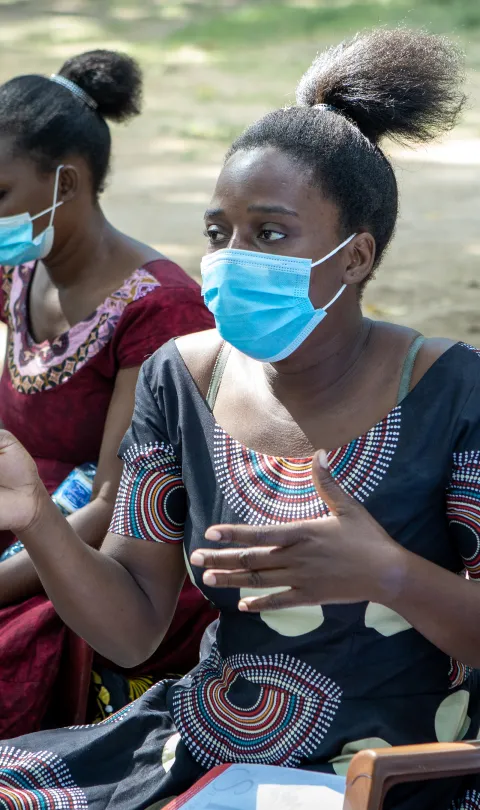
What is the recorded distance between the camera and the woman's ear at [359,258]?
7.41 feet

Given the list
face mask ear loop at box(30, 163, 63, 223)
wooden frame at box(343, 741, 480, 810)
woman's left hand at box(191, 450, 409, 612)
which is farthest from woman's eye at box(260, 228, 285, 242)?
face mask ear loop at box(30, 163, 63, 223)

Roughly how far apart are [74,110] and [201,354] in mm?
1426

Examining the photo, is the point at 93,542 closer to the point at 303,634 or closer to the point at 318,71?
the point at 303,634

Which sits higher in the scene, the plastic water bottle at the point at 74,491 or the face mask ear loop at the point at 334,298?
the face mask ear loop at the point at 334,298

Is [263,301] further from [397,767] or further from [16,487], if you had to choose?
[397,767]

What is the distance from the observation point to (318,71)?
2.45m

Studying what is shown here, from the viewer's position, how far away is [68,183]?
3459mm

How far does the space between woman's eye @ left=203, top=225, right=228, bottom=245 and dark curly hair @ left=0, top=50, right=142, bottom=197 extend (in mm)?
1294

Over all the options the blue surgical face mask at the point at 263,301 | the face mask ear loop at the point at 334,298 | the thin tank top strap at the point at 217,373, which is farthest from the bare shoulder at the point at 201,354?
the face mask ear loop at the point at 334,298

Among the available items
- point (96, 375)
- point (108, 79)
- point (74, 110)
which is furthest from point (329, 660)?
point (108, 79)

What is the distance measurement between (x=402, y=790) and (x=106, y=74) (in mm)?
2458

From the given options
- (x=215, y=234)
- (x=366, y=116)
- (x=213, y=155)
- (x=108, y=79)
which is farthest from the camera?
(x=213, y=155)

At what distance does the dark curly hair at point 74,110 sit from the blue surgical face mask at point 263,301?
136 centimetres

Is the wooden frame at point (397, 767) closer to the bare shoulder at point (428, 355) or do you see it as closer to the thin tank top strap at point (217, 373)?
the bare shoulder at point (428, 355)
